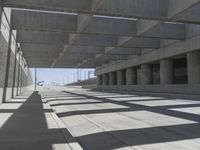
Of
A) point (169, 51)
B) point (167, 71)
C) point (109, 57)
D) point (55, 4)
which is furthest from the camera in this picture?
point (109, 57)

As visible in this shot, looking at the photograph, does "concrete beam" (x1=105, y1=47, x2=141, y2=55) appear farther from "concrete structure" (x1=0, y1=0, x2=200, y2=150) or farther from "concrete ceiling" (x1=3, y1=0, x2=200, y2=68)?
"concrete ceiling" (x1=3, y1=0, x2=200, y2=68)

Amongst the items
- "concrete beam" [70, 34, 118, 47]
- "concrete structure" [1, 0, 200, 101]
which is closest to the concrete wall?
"concrete structure" [1, 0, 200, 101]

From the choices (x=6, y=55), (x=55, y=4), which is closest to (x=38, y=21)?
(x=6, y=55)

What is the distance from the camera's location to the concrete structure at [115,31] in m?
19.4

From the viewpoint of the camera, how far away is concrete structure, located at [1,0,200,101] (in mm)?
19359

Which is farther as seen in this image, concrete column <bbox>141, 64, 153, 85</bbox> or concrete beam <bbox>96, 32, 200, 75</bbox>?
concrete column <bbox>141, 64, 153, 85</bbox>

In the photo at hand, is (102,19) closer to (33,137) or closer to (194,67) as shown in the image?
(194,67)

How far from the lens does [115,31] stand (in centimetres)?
2711

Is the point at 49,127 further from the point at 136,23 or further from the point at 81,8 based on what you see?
the point at 136,23

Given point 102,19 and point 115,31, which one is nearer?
A: point 102,19

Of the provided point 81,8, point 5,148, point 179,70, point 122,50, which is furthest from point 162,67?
point 5,148

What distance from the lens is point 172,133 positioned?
9.48 metres

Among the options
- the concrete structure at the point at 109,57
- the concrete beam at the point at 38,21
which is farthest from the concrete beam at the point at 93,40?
the concrete beam at the point at 38,21

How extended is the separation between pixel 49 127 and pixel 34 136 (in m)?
1.76
